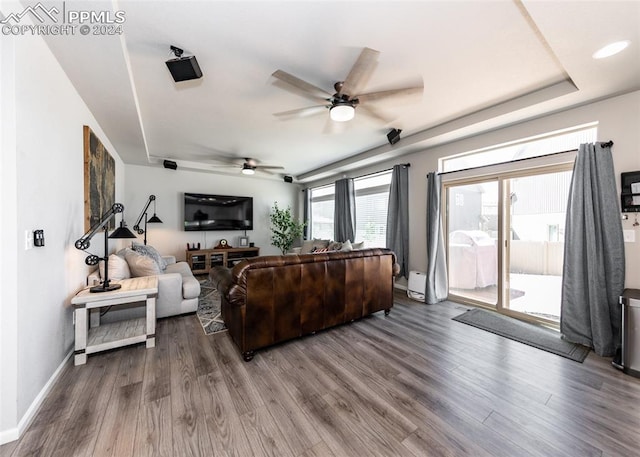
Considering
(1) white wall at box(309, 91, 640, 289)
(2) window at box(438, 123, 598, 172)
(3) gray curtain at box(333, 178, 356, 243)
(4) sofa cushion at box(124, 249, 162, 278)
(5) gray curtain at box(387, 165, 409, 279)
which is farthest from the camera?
(3) gray curtain at box(333, 178, 356, 243)

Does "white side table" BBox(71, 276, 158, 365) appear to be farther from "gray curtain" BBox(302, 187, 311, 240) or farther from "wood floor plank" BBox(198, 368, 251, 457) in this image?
"gray curtain" BBox(302, 187, 311, 240)

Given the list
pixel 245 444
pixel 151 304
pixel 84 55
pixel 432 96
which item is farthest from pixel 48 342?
pixel 432 96

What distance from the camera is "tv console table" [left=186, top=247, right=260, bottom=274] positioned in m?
5.82

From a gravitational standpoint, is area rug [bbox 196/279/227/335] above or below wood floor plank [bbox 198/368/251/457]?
above

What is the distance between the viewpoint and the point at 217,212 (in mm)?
6387

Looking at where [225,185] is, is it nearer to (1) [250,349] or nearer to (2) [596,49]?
(1) [250,349]

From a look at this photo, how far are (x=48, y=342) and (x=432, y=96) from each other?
429cm

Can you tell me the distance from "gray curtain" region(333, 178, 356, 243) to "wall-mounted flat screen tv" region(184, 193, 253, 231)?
2503mm

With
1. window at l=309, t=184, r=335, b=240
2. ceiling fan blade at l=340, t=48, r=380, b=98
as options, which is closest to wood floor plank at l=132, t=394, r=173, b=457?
ceiling fan blade at l=340, t=48, r=380, b=98

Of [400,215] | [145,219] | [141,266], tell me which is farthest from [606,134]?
[145,219]

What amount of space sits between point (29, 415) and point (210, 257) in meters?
4.60

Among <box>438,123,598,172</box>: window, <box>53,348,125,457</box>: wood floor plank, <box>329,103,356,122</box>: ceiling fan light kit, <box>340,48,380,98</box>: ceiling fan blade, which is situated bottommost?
<box>53,348,125,457</box>: wood floor plank

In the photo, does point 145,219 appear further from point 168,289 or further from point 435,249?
point 435,249

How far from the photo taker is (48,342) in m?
1.85
